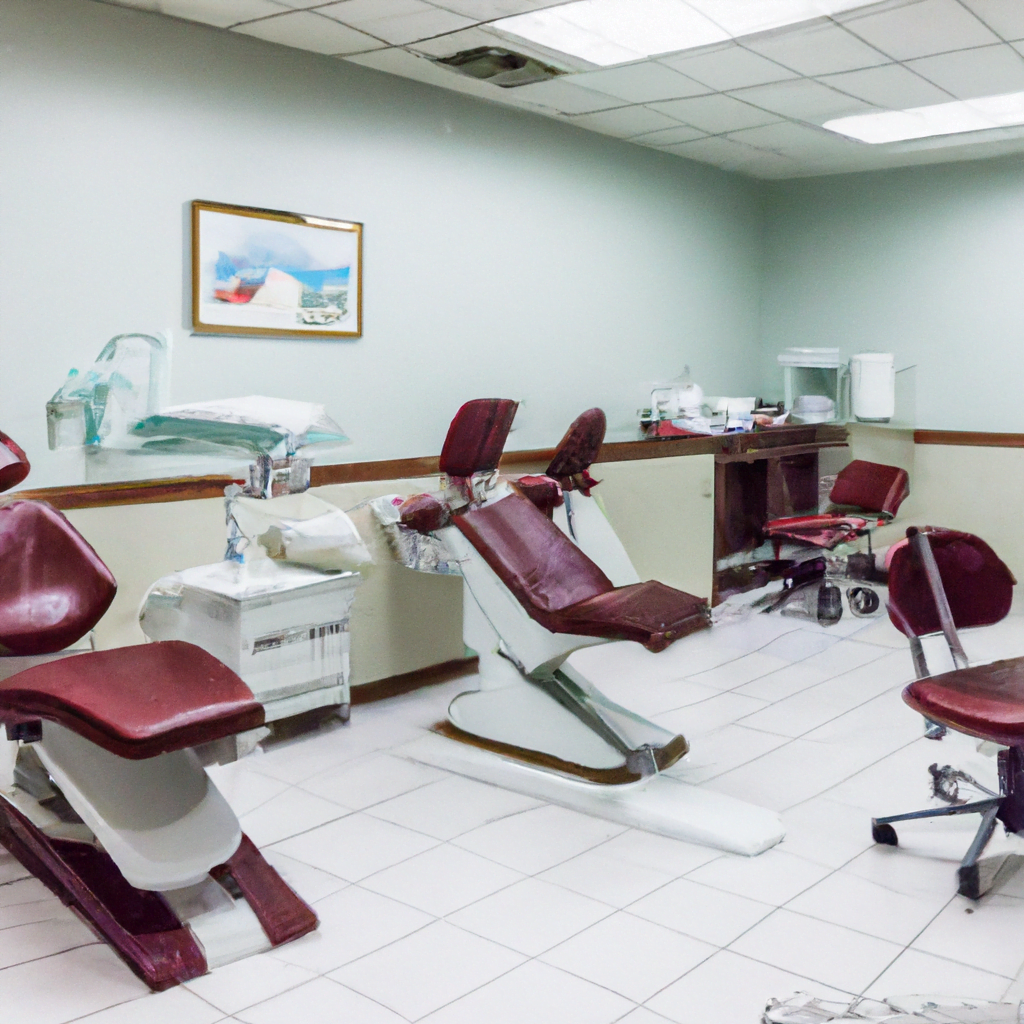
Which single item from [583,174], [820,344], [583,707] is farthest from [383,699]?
[820,344]

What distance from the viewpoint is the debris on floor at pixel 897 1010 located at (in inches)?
84.5

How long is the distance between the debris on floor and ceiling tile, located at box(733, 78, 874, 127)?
12.9 ft

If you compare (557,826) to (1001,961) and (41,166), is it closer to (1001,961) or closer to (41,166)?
(1001,961)

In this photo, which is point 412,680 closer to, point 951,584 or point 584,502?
point 584,502

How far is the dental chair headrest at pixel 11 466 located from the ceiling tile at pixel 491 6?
210 cm

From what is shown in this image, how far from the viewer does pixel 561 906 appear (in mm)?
2824

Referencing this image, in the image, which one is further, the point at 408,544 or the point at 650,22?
the point at 408,544

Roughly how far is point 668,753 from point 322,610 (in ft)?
4.65

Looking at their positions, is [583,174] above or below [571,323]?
above

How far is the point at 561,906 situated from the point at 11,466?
197cm

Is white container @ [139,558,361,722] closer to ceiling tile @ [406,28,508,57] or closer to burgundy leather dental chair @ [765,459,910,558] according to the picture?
ceiling tile @ [406,28,508,57]

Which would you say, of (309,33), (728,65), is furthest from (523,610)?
(728,65)

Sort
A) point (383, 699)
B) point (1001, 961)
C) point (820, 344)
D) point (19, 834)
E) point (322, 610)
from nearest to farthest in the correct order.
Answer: point (1001, 961)
point (19, 834)
point (322, 610)
point (383, 699)
point (820, 344)

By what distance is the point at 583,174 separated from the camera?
18.7ft
